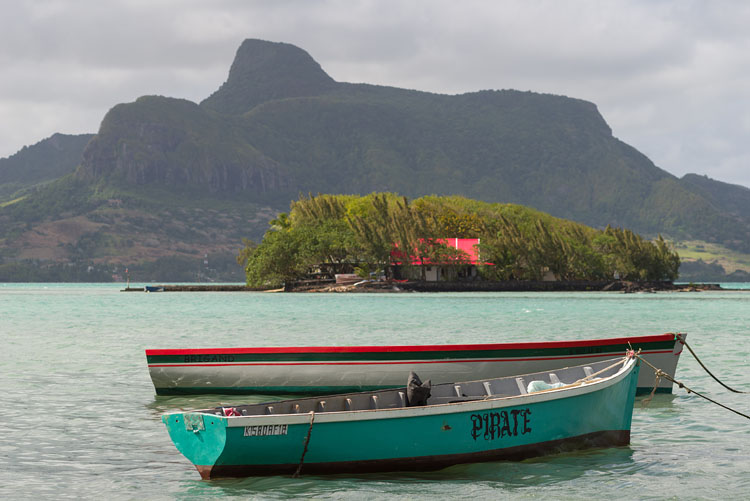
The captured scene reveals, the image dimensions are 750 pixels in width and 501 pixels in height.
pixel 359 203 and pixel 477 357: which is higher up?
pixel 359 203

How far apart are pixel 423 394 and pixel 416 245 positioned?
4646 inches

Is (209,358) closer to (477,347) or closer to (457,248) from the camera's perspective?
(477,347)

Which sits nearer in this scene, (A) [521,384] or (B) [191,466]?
(B) [191,466]

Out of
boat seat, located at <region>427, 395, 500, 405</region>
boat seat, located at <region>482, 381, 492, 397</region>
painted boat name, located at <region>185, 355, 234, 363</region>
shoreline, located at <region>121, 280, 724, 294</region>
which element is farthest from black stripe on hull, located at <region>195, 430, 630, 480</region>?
shoreline, located at <region>121, 280, 724, 294</region>

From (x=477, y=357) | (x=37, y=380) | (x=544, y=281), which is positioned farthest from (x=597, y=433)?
(x=544, y=281)

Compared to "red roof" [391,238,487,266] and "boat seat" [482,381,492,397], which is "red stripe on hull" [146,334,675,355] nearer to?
"boat seat" [482,381,492,397]

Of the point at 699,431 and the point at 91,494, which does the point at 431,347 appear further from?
the point at 91,494

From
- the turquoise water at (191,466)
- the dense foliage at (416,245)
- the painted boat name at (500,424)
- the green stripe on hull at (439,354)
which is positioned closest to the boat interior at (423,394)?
the turquoise water at (191,466)

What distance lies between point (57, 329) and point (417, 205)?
333ft

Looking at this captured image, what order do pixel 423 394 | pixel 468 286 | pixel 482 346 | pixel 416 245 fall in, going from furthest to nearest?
1. pixel 468 286
2. pixel 416 245
3. pixel 482 346
4. pixel 423 394

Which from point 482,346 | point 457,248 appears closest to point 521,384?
point 482,346

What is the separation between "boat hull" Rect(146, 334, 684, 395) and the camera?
20.1m

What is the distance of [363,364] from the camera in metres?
20.6

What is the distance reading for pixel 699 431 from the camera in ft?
57.6
